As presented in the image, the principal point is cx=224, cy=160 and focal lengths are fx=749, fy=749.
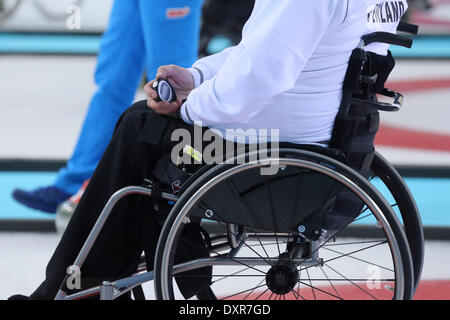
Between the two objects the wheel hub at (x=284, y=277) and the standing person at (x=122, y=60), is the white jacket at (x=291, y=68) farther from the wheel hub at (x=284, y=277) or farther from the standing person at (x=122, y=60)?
the standing person at (x=122, y=60)

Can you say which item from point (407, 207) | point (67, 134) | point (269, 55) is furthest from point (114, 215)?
point (67, 134)

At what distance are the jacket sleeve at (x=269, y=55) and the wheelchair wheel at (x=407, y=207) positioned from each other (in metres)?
0.43

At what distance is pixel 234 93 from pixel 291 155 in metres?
0.17

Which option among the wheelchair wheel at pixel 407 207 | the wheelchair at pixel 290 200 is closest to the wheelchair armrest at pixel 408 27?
the wheelchair at pixel 290 200

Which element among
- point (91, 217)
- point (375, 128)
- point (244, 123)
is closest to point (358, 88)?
point (375, 128)

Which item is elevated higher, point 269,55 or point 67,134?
point 269,55

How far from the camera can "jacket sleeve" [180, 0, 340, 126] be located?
4.66ft

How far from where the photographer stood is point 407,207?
178 centimetres

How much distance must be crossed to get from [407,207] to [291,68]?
1.76 feet

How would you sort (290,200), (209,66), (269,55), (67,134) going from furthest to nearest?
(67,134)
(209,66)
(290,200)
(269,55)

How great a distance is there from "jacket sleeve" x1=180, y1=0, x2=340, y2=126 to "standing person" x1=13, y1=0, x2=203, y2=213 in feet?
3.51

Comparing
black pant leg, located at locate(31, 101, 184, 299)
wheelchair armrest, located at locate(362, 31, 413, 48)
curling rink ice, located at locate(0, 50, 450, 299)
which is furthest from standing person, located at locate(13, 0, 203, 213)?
wheelchair armrest, located at locate(362, 31, 413, 48)

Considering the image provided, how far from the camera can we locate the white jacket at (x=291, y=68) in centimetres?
143

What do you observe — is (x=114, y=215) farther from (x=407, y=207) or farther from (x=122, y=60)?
(x=122, y=60)
